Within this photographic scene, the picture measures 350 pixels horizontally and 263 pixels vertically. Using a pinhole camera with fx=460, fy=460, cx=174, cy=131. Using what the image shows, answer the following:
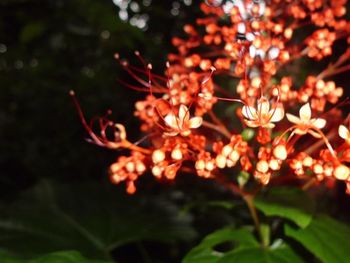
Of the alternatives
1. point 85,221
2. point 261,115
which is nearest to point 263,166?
→ point 261,115

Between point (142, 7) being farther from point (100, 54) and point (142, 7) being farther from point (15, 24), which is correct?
point (15, 24)

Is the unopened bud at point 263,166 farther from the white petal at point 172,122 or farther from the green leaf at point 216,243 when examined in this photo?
the green leaf at point 216,243

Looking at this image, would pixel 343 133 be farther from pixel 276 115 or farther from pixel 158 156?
pixel 158 156

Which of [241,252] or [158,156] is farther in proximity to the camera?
[241,252]

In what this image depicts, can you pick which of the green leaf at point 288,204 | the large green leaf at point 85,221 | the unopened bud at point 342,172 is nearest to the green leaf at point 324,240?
the green leaf at point 288,204

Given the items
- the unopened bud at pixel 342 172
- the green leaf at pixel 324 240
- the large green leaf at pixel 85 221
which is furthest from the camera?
the large green leaf at pixel 85 221

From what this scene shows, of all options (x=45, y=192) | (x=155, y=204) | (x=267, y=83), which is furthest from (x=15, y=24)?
(x=267, y=83)

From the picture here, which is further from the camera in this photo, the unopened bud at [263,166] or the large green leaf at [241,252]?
the large green leaf at [241,252]
